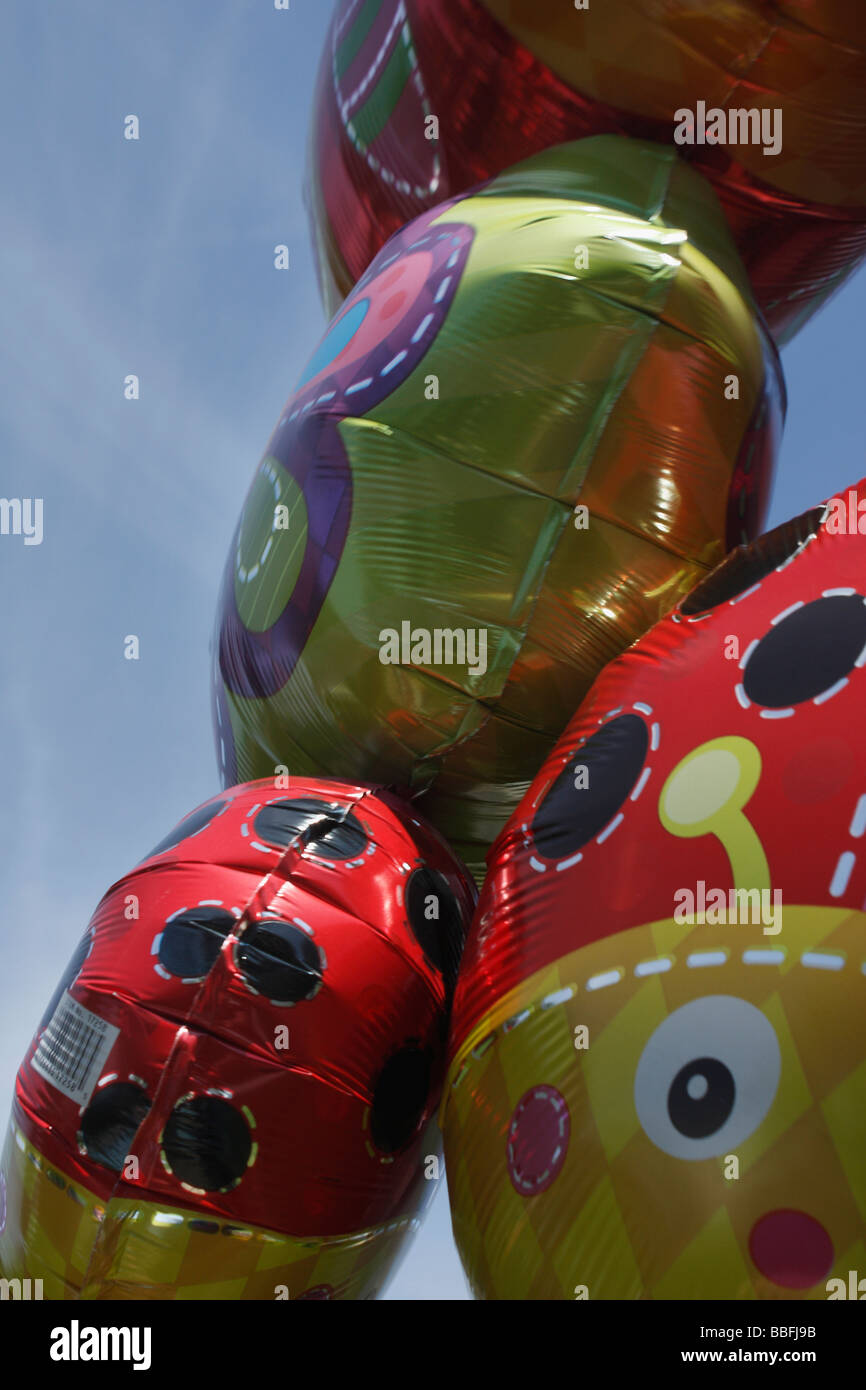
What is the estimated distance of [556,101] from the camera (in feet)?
9.16

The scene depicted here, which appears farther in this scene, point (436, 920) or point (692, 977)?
point (436, 920)

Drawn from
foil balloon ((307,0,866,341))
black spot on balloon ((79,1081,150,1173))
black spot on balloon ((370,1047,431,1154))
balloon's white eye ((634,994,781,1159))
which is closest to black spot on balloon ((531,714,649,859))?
balloon's white eye ((634,994,781,1159))

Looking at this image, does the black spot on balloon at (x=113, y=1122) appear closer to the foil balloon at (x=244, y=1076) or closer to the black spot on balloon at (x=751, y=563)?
the foil balloon at (x=244, y=1076)

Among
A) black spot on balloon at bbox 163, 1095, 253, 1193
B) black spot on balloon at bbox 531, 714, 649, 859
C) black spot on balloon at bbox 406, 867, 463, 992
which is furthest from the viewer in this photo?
black spot on balloon at bbox 406, 867, 463, 992

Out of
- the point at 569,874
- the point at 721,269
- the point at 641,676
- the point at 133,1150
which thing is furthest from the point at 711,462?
the point at 133,1150

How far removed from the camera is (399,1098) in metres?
2.17

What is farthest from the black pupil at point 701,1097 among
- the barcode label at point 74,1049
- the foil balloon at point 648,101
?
the foil balloon at point 648,101

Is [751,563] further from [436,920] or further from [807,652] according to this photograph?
[436,920]

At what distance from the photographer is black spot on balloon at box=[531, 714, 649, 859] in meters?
1.89

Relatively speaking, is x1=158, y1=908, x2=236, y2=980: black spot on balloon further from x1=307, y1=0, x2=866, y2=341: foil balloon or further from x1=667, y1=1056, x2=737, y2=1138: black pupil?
x1=307, y1=0, x2=866, y2=341: foil balloon

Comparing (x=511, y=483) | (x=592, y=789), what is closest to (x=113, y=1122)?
(x=592, y=789)

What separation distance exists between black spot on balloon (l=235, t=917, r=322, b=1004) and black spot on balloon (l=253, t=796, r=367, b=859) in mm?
176

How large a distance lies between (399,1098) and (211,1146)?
0.32 meters
